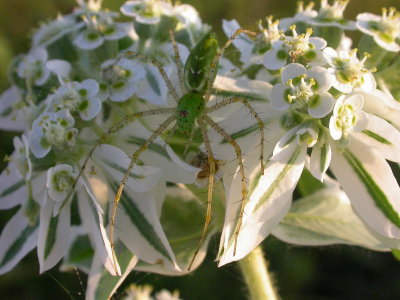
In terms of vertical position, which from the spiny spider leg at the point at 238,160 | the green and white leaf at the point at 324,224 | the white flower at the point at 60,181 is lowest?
the green and white leaf at the point at 324,224

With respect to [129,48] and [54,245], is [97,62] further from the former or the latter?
[54,245]

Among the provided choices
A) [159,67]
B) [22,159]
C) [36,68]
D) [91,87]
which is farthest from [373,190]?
[36,68]

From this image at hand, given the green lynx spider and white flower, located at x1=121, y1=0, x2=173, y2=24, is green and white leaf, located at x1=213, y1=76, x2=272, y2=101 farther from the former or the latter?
white flower, located at x1=121, y1=0, x2=173, y2=24

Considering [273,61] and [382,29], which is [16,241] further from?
[382,29]

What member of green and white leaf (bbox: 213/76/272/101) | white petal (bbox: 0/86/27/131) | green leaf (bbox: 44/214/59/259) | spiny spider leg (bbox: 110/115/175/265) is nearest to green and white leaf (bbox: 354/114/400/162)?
green and white leaf (bbox: 213/76/272/101)

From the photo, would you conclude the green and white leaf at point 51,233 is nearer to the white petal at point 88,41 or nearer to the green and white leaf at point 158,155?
the green and white leaf at point 158,155

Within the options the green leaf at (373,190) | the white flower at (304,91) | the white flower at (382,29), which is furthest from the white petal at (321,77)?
the white flower at (382,29)
